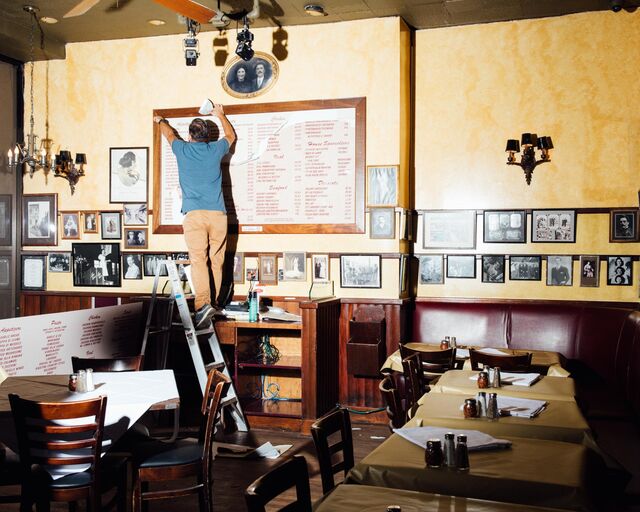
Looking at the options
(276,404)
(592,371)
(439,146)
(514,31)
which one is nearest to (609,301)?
(592,371)

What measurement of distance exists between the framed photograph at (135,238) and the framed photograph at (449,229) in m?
3.12

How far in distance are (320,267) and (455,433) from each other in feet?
14.1

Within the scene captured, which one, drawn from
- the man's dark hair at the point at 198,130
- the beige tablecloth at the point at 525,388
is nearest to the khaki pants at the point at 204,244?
the man's dark hair at the point at 198,130

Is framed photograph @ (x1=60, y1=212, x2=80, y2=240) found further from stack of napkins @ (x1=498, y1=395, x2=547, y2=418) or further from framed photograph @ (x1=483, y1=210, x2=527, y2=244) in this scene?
stack of napkins @ (x1=498, y1=395, x2=547, y2=418)

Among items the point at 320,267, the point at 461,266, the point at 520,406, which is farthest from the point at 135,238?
the point at 520,406

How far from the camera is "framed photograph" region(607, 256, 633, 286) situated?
22.3ft

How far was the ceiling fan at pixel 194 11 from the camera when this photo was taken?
5.06m

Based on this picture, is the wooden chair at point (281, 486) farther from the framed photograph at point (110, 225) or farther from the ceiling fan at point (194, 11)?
the framed photograph at point (110, 225)

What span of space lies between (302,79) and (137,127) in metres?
2.00

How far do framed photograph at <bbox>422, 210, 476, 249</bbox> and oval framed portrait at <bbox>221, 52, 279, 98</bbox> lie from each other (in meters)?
2.21

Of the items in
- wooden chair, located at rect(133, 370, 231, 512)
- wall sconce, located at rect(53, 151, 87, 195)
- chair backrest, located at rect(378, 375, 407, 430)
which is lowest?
wooden chair, located at rect(133, 370, 231, 512)

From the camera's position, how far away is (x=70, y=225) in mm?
8062

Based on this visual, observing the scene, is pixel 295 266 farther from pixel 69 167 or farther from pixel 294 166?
pixel 69 167

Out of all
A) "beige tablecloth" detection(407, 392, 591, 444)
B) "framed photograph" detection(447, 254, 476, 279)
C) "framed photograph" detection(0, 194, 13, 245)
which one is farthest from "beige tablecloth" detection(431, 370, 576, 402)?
"framed photograph" detection(0, 194, 13, 245)
